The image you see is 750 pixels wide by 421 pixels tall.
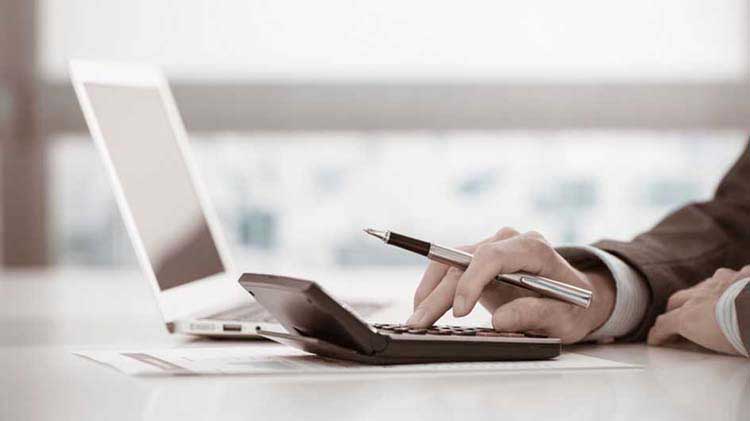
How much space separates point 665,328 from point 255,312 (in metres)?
0.43

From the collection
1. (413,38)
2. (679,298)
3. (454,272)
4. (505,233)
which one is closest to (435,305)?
(454,272)

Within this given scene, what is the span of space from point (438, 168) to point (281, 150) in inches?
21.2

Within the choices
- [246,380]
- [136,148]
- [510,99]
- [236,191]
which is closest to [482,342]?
Answer: [246,380]

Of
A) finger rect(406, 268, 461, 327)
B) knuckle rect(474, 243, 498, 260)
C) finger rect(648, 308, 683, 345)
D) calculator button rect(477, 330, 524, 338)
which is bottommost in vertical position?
finger rect(648, 308, 683, 345)

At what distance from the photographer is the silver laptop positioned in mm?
1153

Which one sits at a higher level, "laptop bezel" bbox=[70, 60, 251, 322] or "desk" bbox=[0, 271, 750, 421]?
"laptop bezel" bbox=[70, 60, 251, 322]

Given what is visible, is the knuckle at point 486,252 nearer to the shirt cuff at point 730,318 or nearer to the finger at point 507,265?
the finger at point 507,265

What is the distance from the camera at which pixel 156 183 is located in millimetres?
1346

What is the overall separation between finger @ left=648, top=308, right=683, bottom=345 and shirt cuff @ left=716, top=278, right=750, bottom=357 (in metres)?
0.07

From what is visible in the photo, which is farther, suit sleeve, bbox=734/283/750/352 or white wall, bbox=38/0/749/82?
white wall, bbox=38/0/749/82

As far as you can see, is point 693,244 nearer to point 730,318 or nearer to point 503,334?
point 730,318

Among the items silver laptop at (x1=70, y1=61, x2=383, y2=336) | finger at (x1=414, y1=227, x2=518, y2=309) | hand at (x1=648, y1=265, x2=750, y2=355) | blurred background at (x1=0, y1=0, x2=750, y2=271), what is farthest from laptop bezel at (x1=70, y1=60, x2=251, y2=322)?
blurred background at (x1=0, y1=0, x2=750, y2=271)

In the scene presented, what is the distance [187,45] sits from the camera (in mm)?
3963

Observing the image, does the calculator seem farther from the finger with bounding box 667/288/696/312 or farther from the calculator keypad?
the finger with bounding box 667/288/696/312
